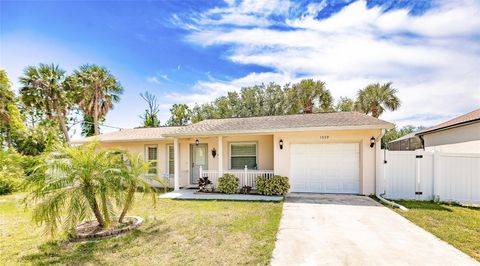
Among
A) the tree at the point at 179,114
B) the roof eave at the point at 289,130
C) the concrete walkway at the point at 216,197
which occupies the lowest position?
the concrete walkway at the point at 216,197

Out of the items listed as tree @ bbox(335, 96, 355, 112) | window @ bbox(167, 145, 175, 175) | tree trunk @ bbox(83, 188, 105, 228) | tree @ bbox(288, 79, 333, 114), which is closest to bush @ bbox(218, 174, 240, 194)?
window @ bbox(167, 145, 175, 175)

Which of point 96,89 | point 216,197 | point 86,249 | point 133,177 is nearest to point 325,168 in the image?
point 216,197

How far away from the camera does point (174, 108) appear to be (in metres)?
30.7

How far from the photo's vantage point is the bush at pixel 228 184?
31.6 feet

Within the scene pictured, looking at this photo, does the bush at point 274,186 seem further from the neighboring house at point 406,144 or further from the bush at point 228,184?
the neighboring house at point 406,144

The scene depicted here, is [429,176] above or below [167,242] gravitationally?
above

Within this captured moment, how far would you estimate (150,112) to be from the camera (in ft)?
92.9

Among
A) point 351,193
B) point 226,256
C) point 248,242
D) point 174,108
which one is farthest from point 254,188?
point 174,108

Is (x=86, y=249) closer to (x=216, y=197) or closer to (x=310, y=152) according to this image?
(x=216, y=197)

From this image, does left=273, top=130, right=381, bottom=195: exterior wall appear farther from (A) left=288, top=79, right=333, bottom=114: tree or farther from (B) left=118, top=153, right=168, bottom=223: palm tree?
(A) left=288, top=79, right=333, bottom=114: tree

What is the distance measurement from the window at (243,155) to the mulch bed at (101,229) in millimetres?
5841

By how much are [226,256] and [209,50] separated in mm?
10938

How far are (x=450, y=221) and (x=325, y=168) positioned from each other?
4.10m

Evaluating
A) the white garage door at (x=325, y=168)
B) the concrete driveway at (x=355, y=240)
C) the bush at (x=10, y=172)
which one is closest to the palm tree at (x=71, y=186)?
the concrete driveway at (x=355, y=240)
